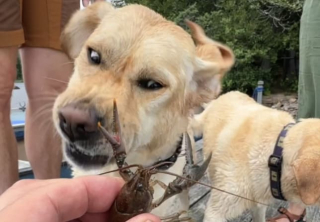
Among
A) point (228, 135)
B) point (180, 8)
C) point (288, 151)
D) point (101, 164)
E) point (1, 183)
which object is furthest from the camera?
point (180, 8)

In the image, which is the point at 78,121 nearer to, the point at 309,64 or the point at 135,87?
the point at 135,87

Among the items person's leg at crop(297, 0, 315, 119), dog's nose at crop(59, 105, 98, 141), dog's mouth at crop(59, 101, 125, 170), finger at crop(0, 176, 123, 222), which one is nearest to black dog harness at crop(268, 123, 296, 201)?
person's leg at crop(297, 0, 315, 119)

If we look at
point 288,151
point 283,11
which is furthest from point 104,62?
point 283,11

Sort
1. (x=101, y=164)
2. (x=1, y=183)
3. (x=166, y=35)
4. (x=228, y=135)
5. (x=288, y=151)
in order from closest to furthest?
(x=101, y=164) → (x=166, y=35) → (x=1, y=183) → (x=288, y=151) → (x=228, y=135)

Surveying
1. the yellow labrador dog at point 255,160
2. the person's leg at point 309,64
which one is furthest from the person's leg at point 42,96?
the person's leg at point 309,64

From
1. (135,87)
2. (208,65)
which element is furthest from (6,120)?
(208,65)

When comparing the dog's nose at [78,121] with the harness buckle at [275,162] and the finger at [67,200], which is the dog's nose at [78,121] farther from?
the harness buckle at [275,162]

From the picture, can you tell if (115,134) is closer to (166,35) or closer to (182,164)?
(166,35)
